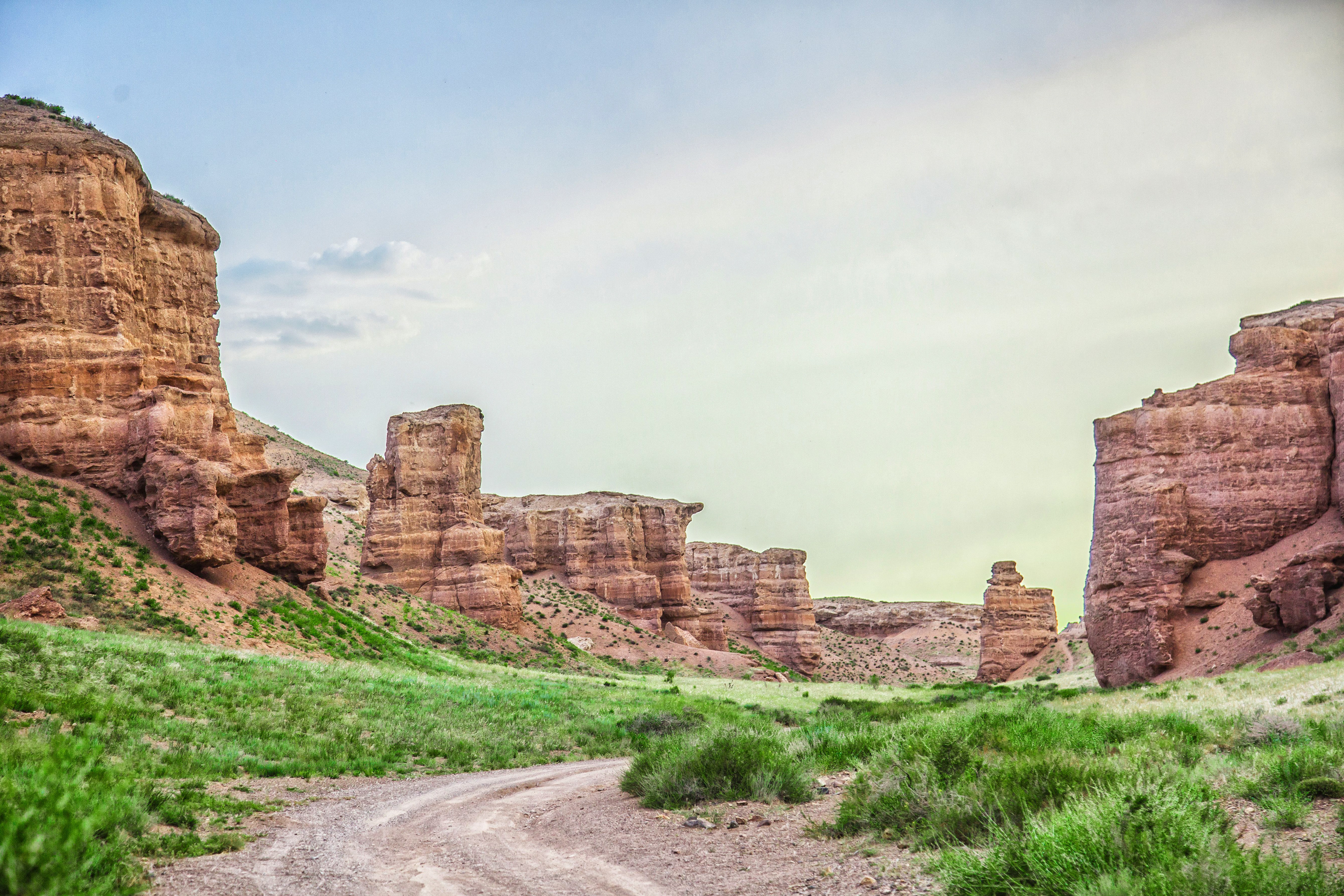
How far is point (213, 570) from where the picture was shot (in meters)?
36.5

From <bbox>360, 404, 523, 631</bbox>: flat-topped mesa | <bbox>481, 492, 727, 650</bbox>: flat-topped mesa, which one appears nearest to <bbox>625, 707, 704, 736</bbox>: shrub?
<bbox>360, 404, 523, 631</bbox>: flat-topped mesa

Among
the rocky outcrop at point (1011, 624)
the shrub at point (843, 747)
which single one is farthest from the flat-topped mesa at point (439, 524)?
the shrub at point (843, 747)

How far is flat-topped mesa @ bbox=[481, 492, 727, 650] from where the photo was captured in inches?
3482

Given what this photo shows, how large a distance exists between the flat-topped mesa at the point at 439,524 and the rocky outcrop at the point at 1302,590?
1689 inches

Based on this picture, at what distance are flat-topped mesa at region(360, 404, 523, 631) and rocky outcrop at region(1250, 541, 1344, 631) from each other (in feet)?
141

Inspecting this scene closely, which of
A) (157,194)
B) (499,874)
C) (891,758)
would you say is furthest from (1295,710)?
(157,194)

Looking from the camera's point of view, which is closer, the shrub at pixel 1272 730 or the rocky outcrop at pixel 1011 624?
the shrub at pixel 1272 730

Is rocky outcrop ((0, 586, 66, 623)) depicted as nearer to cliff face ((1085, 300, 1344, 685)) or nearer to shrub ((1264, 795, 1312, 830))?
shrub ((1264, 795, 1312, 830))

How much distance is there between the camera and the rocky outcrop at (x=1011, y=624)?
68750 mm

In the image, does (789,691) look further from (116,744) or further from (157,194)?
(116,744)

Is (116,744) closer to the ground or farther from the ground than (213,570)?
closer to the ground

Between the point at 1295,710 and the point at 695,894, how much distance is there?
13.1 m

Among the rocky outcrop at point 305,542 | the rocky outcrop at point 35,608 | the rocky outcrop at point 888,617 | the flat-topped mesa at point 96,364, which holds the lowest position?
the rocky outcrop at point 888,617

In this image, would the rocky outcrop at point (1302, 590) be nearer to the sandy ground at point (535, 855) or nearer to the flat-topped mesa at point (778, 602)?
the sandy ground at point (535, 855)
